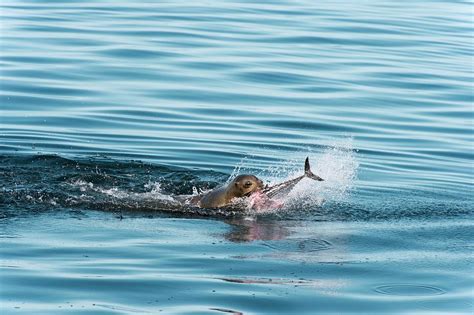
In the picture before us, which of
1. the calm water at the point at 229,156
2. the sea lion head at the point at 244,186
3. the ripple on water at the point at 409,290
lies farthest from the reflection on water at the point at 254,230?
the ripple on water at the point at 409,290

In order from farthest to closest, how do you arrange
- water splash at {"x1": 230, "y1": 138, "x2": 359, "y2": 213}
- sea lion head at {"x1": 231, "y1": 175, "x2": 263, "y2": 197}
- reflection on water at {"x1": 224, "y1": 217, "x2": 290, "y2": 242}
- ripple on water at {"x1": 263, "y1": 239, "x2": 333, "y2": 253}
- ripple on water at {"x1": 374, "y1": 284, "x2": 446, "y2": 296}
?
water splash at {"x1": 230, "y1": 138, "x2": 359, "y2": 213} → sea lion head at {"x1": 231, "y1": 175, "x2": 263, "y2": 197} → reflection on water at {"x1": 224, "y1": 217, "x2": 290, "y2": 242} → ripple on water at {"x1": 263, "y1": 239, "x2": 333, "y2": 253} → ripple on water at {"x1": 374, "y1": 284, "x2": 446, "y2": 296}

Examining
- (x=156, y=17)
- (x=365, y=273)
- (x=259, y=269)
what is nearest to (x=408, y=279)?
(x=365, y=273)

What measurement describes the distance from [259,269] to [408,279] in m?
1.34

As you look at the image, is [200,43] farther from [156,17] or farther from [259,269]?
[259,269]

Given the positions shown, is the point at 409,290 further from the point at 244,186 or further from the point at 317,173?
the point at 317,173

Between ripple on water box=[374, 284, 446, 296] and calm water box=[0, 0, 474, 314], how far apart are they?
0.03 m

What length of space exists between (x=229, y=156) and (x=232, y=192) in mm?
Answer: 3347

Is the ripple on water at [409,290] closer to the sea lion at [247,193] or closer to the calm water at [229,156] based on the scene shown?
the calm water at [229,156]

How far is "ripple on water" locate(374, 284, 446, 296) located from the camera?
10.9 meters

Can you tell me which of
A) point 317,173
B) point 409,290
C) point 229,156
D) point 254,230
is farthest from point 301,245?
point 229,156

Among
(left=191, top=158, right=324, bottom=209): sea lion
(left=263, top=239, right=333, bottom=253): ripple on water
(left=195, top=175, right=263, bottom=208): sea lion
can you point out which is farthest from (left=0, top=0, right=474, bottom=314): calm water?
(left=195, top=175, right=263, bottom=208): sea lion

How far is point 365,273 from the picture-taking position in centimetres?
1160

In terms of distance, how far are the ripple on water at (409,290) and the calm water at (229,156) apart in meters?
0.03

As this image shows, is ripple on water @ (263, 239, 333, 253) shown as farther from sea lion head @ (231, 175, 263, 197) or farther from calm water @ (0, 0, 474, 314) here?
sea lion head @ (231, 175, 263, 197)
